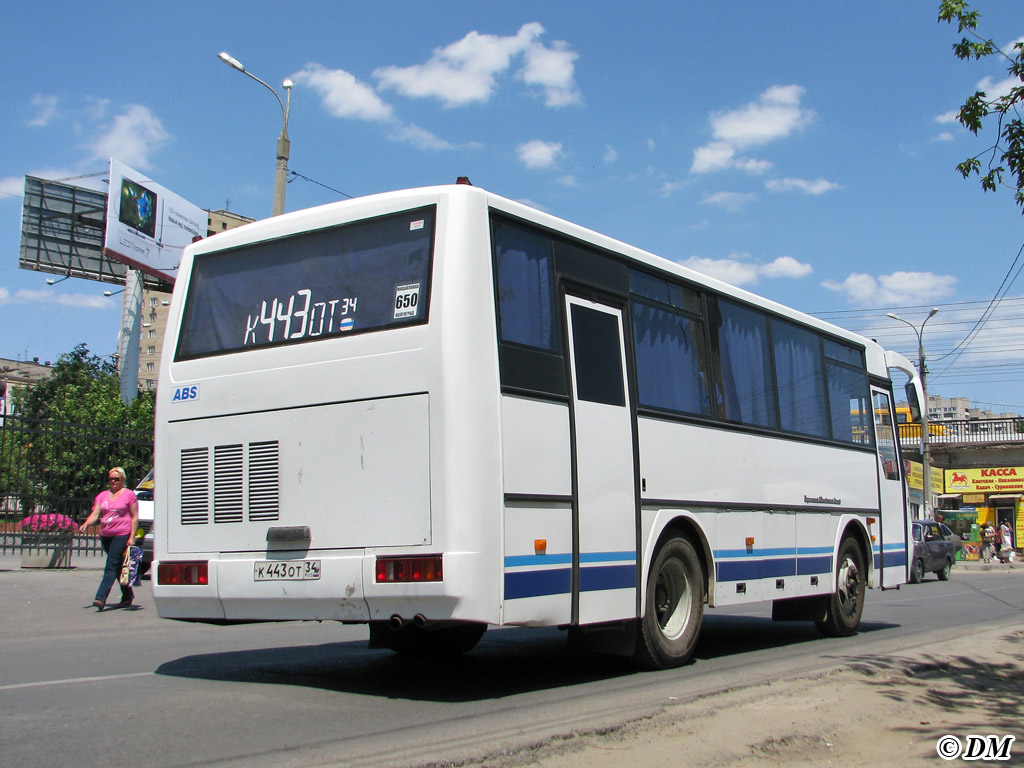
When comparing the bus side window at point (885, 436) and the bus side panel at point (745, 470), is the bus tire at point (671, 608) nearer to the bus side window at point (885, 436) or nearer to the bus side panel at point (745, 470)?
the bus side panel at point (745, 470)

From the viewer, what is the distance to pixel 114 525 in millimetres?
12758

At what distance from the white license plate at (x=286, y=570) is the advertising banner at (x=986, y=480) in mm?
54155

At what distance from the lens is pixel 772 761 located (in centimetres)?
526

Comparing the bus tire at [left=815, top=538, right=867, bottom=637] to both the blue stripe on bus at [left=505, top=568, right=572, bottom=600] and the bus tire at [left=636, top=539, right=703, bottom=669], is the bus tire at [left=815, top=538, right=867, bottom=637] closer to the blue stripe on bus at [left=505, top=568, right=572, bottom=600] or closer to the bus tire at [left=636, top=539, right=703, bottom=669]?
the bus tire at [left=636, top=539, right=703, bottom=669]

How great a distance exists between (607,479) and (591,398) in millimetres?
607

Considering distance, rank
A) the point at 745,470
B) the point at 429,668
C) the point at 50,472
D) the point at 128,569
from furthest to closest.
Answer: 1. the point at 50,472
2. the point at 128,569
3. the point at 745,470
4. the point at 429,668

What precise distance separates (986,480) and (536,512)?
53.9m

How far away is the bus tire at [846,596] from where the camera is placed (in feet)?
38.0

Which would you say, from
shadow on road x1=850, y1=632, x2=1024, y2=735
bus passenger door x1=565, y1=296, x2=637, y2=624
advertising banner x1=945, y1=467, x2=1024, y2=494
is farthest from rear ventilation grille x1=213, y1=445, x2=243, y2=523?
advertising banner x1=945, y1=467, x2=1024, y2=494

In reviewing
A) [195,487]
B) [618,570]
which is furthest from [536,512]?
[195,487]

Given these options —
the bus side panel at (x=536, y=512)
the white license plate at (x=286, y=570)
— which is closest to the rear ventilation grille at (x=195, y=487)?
the white license plate at (x=286, y=570)

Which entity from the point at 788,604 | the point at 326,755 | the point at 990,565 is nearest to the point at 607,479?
the point at 326,755

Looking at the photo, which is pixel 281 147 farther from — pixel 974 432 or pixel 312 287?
pixel 974 432

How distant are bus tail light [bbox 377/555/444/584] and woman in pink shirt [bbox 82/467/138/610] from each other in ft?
24.4
